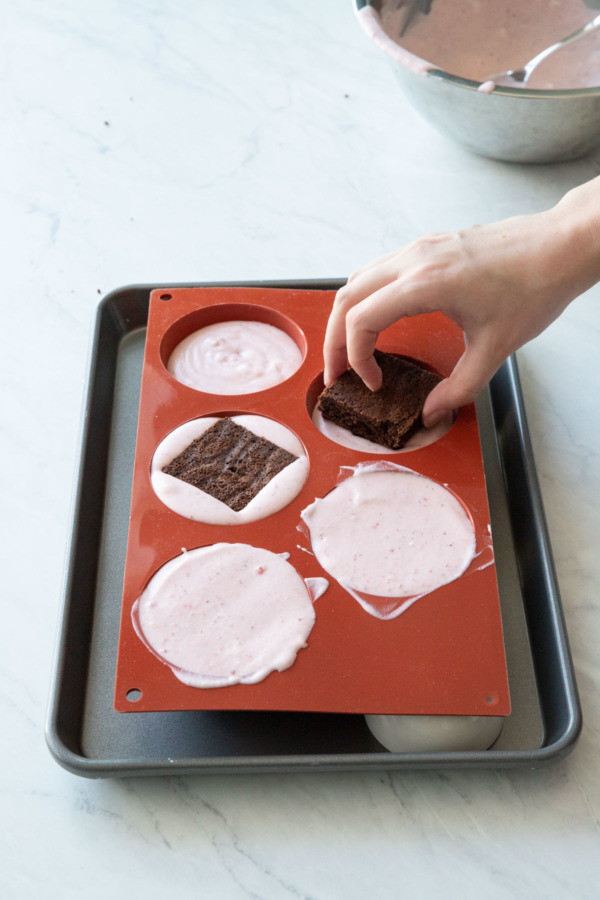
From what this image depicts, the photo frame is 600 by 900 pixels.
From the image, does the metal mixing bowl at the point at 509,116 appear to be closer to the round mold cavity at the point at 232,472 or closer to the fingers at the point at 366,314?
the fingers at the point at 366,314

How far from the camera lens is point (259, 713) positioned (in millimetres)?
1056

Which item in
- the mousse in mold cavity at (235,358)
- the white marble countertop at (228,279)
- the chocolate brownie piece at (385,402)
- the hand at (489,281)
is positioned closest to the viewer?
the white marble countertop at (228,279)

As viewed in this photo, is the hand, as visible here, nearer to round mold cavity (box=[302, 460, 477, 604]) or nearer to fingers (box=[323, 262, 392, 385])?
fingers (box=[323, 262, 392, 385])

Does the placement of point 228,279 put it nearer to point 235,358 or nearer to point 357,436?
point 235,358

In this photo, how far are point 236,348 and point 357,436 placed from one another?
0.85 ft

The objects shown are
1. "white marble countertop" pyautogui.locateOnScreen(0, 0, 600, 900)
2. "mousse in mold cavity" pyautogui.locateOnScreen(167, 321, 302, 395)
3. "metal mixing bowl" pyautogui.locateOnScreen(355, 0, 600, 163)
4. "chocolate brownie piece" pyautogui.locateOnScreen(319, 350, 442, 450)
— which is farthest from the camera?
"metal mixing bowl" pyautogui.locateOnScreen(355, 0, 600, 163)

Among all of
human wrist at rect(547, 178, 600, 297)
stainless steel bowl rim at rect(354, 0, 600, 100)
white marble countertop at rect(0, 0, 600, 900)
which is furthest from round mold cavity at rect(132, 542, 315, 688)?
stainless steel bowl rim at rect(354, 0, 600, 100)

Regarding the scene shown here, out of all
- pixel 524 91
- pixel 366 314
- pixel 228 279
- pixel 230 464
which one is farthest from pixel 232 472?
pixel 524 91

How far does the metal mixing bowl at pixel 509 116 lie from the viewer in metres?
1.44

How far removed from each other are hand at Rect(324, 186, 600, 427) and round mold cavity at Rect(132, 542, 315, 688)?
0.34m

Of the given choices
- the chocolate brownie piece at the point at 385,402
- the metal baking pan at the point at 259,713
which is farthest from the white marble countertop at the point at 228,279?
the chocolate brownie piece at the point at 385,402

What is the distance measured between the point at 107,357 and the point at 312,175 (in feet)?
2.13

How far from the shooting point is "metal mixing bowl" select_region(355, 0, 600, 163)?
1437 millimetres

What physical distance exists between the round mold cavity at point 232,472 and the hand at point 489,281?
191mm
